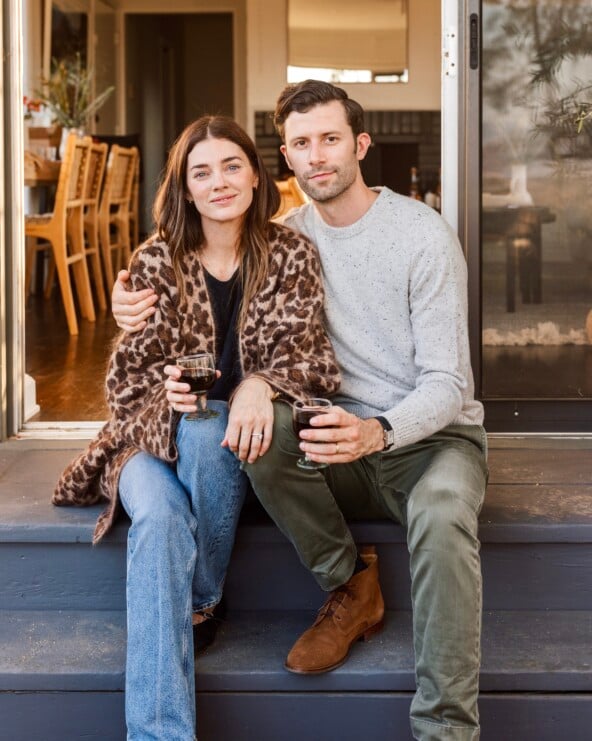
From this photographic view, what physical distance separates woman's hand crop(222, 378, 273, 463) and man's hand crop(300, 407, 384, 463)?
0.08m

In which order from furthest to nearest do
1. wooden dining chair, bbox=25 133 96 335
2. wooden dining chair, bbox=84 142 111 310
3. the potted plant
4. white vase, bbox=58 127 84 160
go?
the potted plant < white vase, bbox=58 127 84 160 < wooden dining chair, bbox=84 142 111 310 < wooden dining chair, bbox=25 133 96 335

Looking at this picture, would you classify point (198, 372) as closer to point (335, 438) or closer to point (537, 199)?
point (335, 438)

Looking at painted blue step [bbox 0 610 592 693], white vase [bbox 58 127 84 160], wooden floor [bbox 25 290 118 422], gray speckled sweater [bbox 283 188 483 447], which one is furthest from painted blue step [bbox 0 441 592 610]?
white vase [bbox 58 127 84 160]

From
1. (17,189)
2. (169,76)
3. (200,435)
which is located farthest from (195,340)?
(169,76)

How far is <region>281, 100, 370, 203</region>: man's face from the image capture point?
2277 millimetres

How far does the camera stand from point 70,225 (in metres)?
6.20

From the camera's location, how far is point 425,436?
2.11 m

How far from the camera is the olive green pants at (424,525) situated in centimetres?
186

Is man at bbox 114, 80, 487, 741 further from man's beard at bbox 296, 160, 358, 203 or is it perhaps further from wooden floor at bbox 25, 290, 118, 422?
wooden floor at bbox 25, 290, 118, 422

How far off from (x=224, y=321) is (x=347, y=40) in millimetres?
6188

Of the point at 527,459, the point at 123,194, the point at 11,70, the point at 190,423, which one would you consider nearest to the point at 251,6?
the point at 123,194

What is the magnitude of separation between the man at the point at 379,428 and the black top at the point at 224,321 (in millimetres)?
148

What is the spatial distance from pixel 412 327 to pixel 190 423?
0.50 m

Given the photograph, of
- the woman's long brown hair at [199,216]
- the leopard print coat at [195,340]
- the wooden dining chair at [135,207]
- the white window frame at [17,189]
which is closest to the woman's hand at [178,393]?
the leopard print coat at [195,340]
